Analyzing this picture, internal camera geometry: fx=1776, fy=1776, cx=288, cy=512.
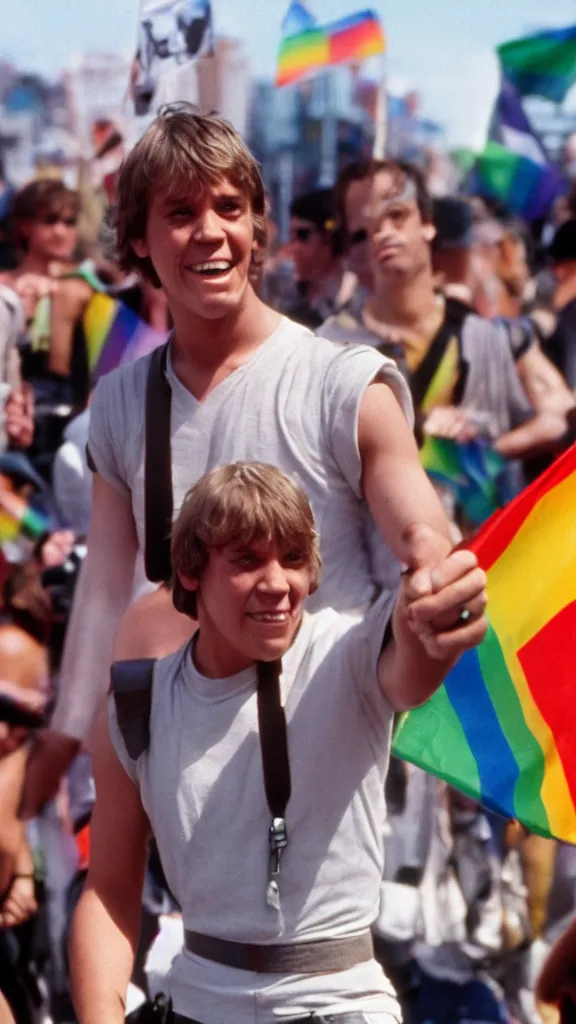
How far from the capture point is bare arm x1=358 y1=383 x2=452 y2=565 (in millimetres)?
2250

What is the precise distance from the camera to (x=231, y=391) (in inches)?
96.6

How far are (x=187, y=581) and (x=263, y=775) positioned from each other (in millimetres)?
273

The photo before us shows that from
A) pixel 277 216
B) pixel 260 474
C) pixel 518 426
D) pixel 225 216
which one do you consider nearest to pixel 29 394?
pixel 277 216

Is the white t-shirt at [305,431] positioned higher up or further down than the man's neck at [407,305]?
higher up

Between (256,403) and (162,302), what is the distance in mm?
2135

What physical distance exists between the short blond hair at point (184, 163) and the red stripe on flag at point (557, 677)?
77 cm

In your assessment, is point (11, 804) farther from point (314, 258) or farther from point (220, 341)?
point (220, 341)

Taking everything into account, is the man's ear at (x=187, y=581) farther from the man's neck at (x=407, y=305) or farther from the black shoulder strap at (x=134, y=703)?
the man's neck at (x=407, y=305)

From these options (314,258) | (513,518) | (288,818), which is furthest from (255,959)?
(314,258)

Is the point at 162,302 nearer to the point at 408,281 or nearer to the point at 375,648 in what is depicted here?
the point at 408,281

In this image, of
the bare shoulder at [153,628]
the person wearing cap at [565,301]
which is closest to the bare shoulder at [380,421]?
the bare shoulder at [153,628]

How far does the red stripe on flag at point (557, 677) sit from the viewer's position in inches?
107

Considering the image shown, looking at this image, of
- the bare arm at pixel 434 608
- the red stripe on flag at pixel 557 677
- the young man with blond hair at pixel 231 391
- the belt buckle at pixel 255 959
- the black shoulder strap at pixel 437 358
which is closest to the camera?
the bare arm at pixel 434 608

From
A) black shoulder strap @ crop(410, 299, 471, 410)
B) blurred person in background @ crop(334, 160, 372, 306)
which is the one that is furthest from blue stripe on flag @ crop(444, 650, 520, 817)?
blurred person in background @ crop(334, 160, 372, 306)
